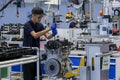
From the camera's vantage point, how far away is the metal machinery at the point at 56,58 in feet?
13.4

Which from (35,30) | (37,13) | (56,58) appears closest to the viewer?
(56,58)

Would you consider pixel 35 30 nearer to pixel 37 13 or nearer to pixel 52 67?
pixel 37 13

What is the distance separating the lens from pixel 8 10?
694 inches

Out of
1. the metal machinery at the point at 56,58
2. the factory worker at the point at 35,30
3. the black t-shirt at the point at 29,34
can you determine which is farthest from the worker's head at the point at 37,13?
the metal machinery at the point at 56,58

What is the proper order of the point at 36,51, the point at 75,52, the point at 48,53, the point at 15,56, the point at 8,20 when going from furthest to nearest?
the point at 8,20, the point at 75,52, the point at 48,53, the point at 36,51, the point at 15,56

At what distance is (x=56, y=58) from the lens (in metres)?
4.10

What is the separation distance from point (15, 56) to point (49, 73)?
1332 millimetres

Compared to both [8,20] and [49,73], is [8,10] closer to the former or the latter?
[8,20]

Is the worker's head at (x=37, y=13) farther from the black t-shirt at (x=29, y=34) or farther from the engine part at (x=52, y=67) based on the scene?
the engine part at (x=52, y=67)

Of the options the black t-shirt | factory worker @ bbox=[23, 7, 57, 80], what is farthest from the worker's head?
the black t-shirt

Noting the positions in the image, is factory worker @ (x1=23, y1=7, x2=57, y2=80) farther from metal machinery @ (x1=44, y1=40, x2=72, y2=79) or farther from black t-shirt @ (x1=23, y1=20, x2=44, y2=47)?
metal machinery @ (x1=44, y1=40, x2=72, y2=79)

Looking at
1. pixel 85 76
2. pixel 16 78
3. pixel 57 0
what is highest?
pixel 57 0

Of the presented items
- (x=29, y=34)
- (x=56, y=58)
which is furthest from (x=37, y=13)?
(x=56, y=58)

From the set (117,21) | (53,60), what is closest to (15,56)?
(53,60)
